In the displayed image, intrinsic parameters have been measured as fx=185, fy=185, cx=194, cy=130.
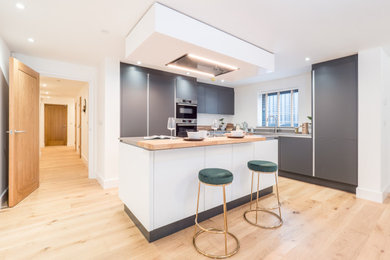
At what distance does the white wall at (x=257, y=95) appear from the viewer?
4520 mm

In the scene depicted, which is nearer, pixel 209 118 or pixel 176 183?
pixel 176 183

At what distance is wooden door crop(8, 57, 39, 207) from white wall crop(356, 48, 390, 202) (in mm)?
5291

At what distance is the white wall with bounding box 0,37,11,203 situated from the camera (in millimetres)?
2709

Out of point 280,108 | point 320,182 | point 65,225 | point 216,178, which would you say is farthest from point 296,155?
point 65,225

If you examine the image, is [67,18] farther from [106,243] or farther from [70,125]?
[70,125]

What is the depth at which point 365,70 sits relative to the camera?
299cm

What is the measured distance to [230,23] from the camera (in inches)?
86.2

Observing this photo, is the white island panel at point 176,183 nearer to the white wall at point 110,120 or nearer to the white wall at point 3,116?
the white wall at point 110,120

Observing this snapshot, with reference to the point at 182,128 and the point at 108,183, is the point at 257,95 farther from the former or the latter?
the point at 108,183

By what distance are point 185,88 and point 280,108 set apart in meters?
2.72

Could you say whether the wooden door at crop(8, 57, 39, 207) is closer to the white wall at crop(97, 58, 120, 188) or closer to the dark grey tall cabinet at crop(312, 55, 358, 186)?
the white wall at crop(97, 58, 120, 188)

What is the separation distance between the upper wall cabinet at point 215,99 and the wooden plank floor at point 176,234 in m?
3.15

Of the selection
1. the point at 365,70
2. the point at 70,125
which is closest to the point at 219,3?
the point at 365,70

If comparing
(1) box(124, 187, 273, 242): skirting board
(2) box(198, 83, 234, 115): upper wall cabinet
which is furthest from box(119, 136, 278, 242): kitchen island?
(2) box(198, 83, 234, 115): upper wall cabinet
